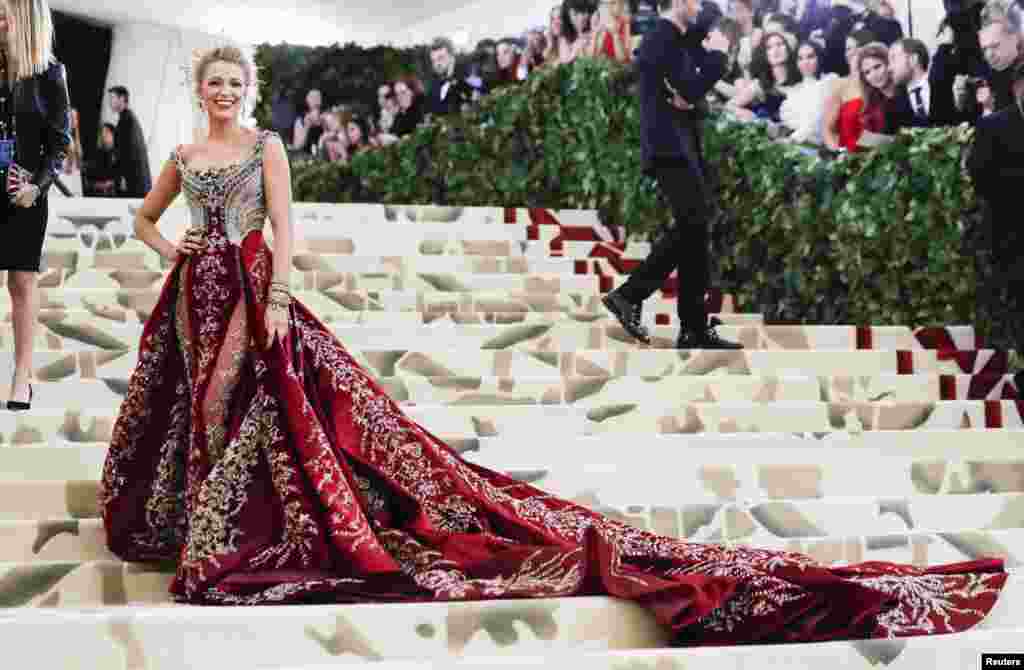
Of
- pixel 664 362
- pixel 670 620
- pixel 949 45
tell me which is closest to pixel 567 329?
pixel 664 362

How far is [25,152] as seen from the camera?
15.6 feet

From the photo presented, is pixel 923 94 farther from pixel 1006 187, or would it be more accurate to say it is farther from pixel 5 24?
pixel 5 24

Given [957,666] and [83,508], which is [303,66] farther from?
[957,666]

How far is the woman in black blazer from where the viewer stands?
4.63m

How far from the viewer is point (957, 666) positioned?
9.66 feet

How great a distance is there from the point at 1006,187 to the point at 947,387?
83 centimetres

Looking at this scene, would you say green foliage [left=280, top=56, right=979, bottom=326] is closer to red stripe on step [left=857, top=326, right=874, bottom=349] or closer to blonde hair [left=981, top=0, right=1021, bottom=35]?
red stripe on step [left=857, top=326, right=874, bottom=349]

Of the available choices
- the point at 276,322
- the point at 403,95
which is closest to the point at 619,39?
the point at 403,95

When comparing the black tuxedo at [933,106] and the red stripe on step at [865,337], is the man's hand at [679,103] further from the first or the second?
the red stripe on step at [865,337]

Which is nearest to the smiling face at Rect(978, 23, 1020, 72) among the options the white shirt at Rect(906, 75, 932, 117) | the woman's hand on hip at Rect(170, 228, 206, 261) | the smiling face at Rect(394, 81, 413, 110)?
the white shirt at Rect(906, 75, 932, 117)

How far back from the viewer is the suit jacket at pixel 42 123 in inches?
185

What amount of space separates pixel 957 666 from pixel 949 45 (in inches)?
157

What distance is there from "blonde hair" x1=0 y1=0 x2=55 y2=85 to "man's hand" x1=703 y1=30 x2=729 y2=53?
424 centimetres

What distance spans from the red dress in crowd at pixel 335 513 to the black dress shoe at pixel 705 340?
7.06ft
